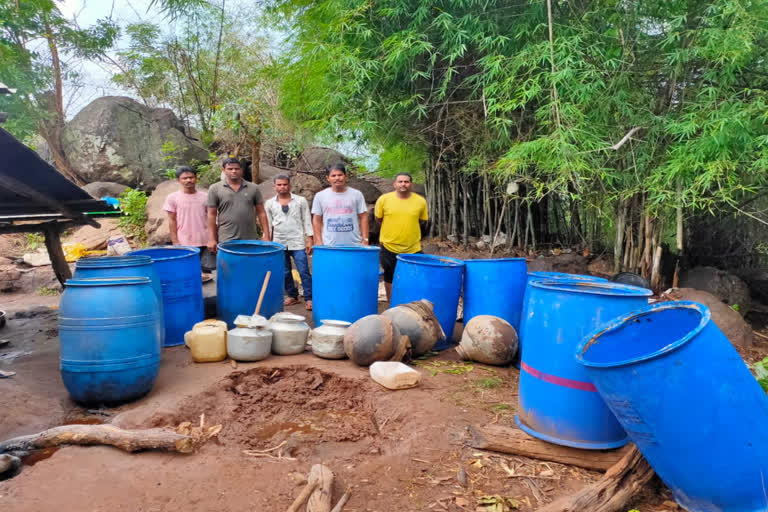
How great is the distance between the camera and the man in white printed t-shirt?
5.22 meters

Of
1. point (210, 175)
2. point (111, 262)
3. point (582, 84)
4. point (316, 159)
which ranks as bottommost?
point (111, 262)

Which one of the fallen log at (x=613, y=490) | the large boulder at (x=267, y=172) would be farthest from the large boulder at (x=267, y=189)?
the fallen log at (x=613, y=490)

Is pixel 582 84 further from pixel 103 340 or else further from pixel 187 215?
pixel 103 340

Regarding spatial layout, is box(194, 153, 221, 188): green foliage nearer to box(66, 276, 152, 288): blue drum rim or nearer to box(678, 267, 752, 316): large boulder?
box(66, 276, 152, 288): blue drum rim

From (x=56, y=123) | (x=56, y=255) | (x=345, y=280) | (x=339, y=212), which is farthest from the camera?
(x=56, y=123)

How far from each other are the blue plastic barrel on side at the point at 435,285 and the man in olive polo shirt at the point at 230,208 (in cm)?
172

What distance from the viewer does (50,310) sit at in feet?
20.9

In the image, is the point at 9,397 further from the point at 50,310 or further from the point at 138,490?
the point at 50,310

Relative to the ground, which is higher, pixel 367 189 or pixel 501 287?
pixel 367 189

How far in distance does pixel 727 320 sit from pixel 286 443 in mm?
4740

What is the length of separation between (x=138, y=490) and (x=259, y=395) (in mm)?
1283

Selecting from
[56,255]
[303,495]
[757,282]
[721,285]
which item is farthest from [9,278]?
[757,282]

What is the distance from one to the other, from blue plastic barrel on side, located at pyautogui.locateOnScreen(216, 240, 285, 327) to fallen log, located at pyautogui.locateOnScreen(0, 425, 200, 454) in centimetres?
203

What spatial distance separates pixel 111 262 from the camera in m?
3.82
